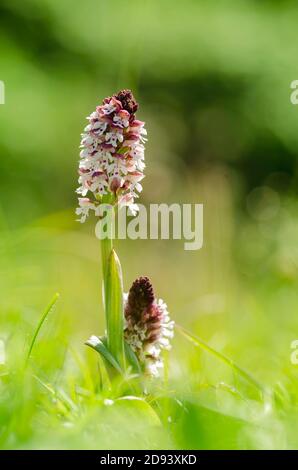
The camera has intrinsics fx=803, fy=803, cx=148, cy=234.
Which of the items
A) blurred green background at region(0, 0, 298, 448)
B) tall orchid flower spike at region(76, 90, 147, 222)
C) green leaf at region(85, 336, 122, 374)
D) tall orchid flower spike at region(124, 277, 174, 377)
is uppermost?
blurred green background at region(0, 0, 298, 448)

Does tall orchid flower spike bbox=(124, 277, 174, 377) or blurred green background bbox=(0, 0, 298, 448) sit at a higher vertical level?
blurred green background bbox=(0, 0, 298, 448)

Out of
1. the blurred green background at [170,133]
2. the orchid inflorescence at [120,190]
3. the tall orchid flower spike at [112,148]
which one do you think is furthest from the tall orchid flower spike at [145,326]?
the blurred green background at [170,133]

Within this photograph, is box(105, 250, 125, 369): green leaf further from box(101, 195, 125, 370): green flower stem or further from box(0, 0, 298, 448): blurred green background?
box(0, 0, 298, 448): blurred green background

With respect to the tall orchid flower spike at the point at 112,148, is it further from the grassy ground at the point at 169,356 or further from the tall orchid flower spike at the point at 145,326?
the grassy ground at the point at 169,356

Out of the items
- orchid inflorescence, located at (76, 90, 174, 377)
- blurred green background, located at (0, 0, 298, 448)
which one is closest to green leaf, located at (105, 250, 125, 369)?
orchid inflorescence, located at (76, 90, 174, 377)

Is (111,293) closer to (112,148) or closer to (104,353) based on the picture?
(104,353)
